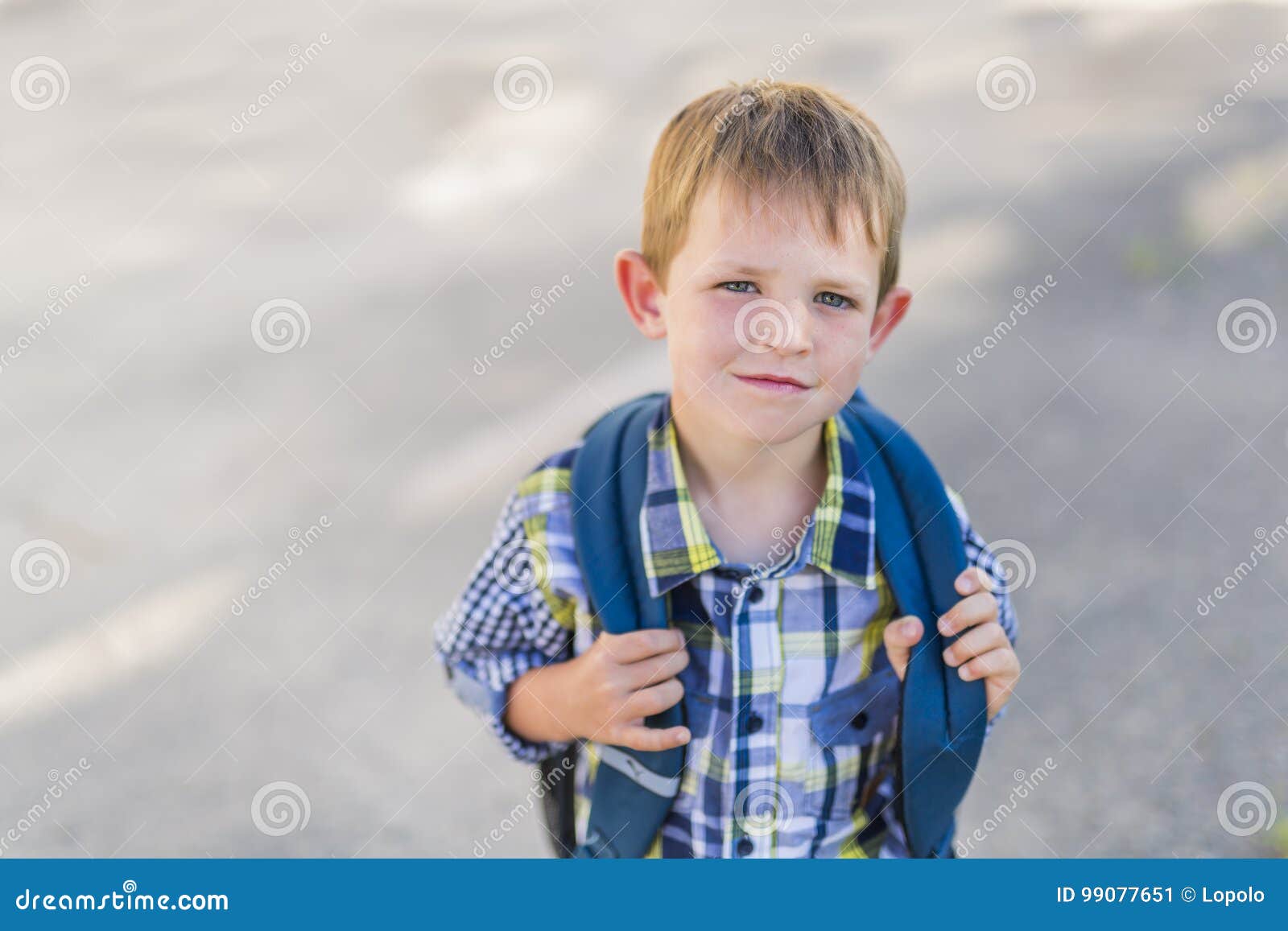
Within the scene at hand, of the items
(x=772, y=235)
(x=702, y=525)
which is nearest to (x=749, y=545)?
(x=702, y=525)

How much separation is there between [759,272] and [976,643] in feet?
1.88

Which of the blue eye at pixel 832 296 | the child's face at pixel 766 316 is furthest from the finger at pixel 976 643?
the blue eye at pixel 832 296

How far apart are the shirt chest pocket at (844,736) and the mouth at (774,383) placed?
1.34ft

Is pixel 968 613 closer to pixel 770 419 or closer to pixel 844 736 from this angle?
pixel 844 736

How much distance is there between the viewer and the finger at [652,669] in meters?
1.42

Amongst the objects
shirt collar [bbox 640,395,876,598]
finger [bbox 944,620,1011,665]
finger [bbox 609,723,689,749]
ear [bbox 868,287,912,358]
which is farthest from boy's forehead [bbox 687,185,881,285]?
finger [bbox 609,723,689,749]

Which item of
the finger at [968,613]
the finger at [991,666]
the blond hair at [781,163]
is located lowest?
the finger at [991,666]

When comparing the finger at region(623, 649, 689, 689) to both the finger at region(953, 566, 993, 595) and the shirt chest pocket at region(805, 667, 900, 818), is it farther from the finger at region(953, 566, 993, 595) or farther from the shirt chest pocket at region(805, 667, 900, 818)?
the finger at region(953, 566, 993, 595)

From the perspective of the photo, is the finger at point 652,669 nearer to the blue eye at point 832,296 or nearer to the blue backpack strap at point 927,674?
the blue backpack strap at point 927,674

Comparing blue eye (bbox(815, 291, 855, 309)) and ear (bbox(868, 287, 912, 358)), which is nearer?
blue eye (bbox(815, 291, 855, 309))

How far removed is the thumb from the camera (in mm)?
1424

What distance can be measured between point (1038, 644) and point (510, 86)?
1.57 metres

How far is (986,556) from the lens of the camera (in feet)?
5.10

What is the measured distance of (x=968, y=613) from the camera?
4.74 ft
